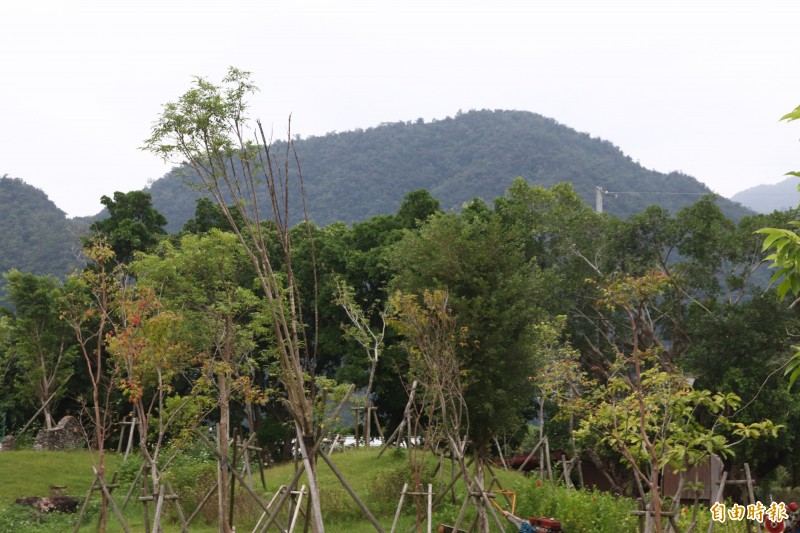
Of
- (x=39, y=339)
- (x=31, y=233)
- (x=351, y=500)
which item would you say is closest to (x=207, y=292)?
(x=351, y=500)

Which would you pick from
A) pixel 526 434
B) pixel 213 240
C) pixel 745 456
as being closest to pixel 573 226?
pixel 526 434

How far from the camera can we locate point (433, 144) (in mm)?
72812

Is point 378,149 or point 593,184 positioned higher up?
point 378,149

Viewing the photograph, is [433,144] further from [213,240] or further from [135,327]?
[135,327]

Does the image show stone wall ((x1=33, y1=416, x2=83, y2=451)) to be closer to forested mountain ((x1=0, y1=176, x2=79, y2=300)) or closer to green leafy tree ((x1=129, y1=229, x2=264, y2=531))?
green leafy tree ((x1=129, y1=229, x2=264, y2=531))

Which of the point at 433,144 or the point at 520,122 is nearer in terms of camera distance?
the point at 433,144

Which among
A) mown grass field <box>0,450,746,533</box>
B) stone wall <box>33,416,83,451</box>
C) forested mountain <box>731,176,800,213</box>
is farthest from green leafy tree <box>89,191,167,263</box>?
forested mountain <box>731,176,800,213</box>

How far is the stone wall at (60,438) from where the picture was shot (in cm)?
2623

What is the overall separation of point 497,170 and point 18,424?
3769 centimetres

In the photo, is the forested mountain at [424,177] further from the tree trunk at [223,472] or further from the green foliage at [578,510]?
the green foliage at [578,510]

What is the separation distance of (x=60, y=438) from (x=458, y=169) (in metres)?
42.6

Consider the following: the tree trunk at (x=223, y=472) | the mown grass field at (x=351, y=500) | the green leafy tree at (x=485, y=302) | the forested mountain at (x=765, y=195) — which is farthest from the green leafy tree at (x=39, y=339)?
the forested mountain at (x=765, y=195)

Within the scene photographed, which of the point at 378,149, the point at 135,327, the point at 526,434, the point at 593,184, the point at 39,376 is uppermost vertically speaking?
the point at 378,149

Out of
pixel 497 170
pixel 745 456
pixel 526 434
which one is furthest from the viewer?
pixel 497 170
